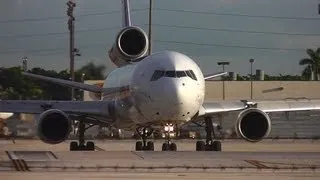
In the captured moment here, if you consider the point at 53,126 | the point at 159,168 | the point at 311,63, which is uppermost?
the point at 311,63

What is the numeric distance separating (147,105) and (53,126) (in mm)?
4863

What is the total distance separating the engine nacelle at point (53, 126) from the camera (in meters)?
31.2

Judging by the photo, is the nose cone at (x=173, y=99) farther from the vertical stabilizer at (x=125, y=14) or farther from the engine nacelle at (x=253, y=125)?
the vertical stabilizer at (x=125, y=14)

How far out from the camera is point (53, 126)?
104 feet

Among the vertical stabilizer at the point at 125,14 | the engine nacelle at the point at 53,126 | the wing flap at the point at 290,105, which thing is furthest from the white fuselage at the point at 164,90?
the vertical stabilizer at the point at 125,14

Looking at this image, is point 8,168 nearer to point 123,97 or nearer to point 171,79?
point 171,79

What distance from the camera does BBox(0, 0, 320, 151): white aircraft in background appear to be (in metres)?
28.5

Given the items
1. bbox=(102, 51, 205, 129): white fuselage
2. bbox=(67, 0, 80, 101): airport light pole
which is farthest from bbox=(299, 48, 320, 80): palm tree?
bbox=(102, 51, 205, 129): white fuselage

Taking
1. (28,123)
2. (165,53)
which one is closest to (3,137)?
(28,123)

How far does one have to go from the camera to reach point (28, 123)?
53125mm

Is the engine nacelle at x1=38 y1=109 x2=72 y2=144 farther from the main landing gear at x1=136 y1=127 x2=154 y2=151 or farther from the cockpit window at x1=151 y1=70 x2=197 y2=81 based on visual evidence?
the cockpit window at x1=151 y1=70 x2=197 y2=81

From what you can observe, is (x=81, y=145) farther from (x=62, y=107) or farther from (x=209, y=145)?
(x=209, y=145)

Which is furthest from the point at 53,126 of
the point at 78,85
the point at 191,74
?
the point at 191,74

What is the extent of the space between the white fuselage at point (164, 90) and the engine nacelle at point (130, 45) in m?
4.18
